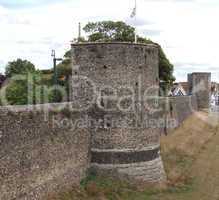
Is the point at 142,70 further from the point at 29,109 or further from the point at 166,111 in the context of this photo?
the point at 166,111

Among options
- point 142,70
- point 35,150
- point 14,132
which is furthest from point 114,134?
point 14,132

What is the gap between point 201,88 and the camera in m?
64.4

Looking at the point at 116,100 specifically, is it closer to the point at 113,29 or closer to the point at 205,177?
the point at 205,177

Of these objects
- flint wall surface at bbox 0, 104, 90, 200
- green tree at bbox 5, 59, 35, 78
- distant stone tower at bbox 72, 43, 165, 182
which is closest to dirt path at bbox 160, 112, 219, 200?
distant stone tower at bbox 72, 43, 165, 182

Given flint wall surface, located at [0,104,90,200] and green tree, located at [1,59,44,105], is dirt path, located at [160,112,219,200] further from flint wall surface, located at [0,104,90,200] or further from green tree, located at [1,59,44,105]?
green tree, located at [1,59,44,105]

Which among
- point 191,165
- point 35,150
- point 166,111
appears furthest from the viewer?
point 166,111

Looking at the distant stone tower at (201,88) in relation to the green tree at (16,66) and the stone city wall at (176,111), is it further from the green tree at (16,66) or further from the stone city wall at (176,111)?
the green tree at (16,66)

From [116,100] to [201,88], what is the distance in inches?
1838

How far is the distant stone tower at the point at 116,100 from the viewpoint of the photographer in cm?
1900

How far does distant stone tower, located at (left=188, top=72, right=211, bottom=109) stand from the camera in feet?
210

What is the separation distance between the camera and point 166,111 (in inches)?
1382

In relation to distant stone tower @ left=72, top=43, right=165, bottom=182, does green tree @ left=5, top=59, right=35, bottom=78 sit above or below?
above

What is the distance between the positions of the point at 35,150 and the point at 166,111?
20.4 m

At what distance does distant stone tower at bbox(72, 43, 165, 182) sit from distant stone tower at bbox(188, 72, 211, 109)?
147ft
